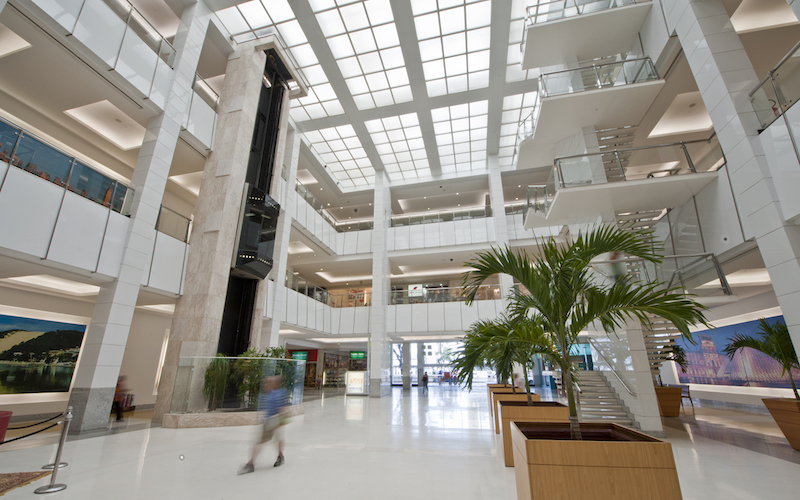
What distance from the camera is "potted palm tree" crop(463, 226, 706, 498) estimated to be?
2.62m

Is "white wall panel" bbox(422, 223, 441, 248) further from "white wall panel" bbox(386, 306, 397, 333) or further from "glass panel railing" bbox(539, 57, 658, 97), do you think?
"glass panel railing" bbox(539, 57, 658, 97)

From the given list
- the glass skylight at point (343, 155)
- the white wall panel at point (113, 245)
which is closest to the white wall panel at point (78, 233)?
the white wall panel at point (113, 245)

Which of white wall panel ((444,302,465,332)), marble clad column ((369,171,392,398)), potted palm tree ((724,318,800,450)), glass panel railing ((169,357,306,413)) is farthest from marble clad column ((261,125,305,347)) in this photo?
potted palm tree ((724,318,800,450))

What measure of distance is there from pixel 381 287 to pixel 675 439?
48.0ft

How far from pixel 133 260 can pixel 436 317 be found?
14.1 m

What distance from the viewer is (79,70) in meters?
8.22

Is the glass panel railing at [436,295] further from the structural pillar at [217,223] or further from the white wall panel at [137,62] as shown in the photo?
the white wall panel at [137,62]

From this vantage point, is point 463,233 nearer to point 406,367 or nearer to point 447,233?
point 447,233

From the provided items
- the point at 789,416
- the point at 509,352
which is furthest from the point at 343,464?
the point at 789,416

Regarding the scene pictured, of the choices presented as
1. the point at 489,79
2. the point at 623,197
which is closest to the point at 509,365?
the point at 623,197

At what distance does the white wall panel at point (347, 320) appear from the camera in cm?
2034

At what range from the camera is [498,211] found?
20.4m

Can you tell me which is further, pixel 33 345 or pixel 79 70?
pixel 33 345

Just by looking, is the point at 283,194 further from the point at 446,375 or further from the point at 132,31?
the point at 446,375
